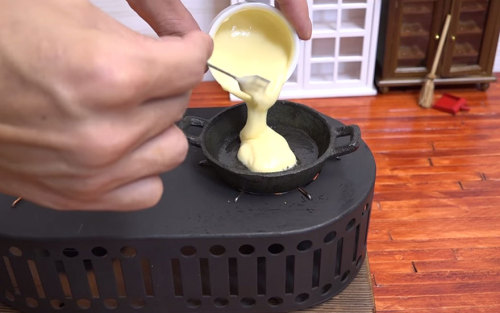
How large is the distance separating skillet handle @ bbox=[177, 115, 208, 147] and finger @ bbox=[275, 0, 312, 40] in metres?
0.31

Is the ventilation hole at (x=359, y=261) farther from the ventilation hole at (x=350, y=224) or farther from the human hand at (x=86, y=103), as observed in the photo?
the human hand at (x=86, y=103)

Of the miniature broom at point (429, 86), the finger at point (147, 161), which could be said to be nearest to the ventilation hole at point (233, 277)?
the finger at point (147, 161)

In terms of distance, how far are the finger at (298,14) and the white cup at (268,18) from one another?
0.02 metres

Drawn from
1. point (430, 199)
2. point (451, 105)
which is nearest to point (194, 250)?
point (430, 199)

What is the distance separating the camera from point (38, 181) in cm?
54

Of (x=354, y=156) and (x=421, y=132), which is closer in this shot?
(x=354, y=156)

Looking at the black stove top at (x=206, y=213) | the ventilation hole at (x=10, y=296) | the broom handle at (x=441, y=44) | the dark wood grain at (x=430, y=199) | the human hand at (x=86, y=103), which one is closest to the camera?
the human hand at (x=86, y=103)

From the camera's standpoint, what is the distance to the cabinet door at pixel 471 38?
2.15 meters

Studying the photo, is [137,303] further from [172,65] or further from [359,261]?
[172,65]

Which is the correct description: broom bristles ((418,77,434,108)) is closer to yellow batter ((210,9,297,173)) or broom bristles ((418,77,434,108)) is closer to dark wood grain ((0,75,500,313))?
dark wood grain ((0,75,500,313))

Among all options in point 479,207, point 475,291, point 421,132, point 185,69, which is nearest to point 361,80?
point 421,132

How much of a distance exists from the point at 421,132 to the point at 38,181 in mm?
1752

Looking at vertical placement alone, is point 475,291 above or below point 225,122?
below

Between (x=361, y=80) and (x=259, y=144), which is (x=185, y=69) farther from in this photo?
(x=361, y=80)
